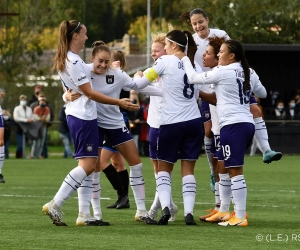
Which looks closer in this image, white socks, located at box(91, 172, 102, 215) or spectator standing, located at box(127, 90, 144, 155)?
white socks, located at box(91, 172, 102, 215)

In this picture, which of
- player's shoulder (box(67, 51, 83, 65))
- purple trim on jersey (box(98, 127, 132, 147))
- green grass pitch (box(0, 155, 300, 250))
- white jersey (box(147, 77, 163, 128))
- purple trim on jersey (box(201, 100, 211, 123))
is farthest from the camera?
purple trim on jersey (box(201, 100, 211, 123))

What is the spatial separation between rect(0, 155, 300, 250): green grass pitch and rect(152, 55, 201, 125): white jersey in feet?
3.82

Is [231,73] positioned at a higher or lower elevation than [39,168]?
higher

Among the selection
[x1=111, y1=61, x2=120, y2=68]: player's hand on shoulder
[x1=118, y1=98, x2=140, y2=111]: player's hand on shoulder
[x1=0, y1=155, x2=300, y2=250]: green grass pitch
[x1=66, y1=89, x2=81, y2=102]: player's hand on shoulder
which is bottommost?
[x1=0, y1=155, x2=300, y2=250]: green grass pitch

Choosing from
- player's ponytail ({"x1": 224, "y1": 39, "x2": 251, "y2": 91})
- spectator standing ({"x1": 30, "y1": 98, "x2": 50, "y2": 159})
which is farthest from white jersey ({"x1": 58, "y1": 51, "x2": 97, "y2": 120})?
spectator standing ({"x1": 30, "y1": 98, "x2": 50, "y2": 159})

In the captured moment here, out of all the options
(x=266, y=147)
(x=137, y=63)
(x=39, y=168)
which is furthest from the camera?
(x=137, y=63)

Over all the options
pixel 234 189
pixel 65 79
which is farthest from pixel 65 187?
pixel 234 189

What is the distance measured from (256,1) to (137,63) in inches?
749

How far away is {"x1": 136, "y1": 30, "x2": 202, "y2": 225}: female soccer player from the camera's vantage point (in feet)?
32.9

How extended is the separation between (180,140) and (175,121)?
0.73 feet

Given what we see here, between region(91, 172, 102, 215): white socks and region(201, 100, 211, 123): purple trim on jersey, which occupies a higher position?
region(201, 100, 211, 123): purple trim on jersey

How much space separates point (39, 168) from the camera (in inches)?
885

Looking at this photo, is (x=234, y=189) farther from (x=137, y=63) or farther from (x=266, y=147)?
(x=137, y=63)

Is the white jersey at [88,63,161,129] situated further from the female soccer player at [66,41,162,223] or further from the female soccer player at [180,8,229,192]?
the female soccer player at [180,8,229,192]
